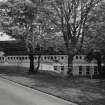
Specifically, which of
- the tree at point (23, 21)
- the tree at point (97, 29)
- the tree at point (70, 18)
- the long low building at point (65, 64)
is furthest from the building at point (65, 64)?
the tree at point (97, 29)

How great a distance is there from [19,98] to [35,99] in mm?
999

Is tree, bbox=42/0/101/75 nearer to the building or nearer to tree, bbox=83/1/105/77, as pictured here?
tree, bbox=83/1/105/77

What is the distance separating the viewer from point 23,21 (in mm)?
30359

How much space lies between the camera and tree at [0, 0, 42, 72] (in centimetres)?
2895

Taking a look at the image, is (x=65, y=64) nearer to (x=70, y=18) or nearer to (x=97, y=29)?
(x=70, y=18)

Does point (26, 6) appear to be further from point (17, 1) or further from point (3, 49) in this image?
point (3, 49)

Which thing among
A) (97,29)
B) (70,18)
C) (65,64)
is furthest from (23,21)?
(65,64)

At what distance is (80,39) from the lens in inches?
1185

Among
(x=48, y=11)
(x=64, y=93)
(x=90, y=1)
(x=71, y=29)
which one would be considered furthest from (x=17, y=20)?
(x=64, y=93)

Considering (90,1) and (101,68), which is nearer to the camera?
(90,1)

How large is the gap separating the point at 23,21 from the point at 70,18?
563 centimetres

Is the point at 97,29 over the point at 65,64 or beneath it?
over

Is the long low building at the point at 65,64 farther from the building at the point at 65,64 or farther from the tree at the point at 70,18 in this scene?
the tree at the point at 70,18

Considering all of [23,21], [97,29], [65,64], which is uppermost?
[23,21]
